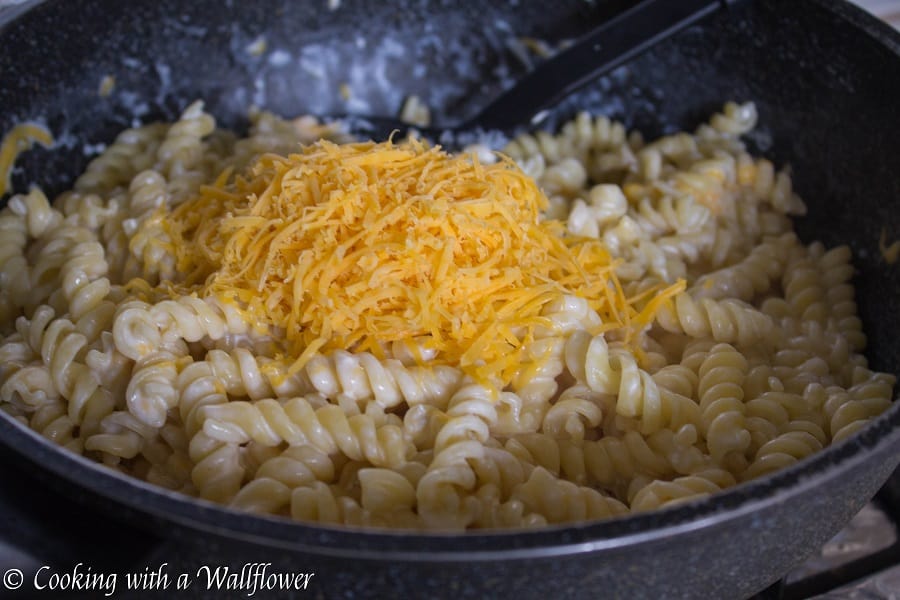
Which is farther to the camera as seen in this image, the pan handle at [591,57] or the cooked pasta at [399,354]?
the pan handle at [591,57]

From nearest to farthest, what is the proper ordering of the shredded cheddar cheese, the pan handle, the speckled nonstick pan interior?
the speckled nonstick pan interior < the shredded cheddar cheese < the pan handle

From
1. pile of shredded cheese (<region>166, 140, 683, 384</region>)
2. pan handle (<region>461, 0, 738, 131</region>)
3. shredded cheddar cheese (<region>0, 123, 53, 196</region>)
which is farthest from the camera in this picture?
pan handle (<region>461, 0, 738, 131</region>)

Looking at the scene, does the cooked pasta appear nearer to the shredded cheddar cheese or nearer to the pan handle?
the shredded cheddar cheese

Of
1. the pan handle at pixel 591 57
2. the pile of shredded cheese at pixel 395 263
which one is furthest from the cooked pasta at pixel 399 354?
the pan handle at pixel 591 57

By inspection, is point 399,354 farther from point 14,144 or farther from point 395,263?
point 14,144

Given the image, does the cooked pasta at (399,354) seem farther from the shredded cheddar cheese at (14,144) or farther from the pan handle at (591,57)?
the pan handle at (591,57)

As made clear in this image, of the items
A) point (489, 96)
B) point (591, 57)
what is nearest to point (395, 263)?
point (591, 57)

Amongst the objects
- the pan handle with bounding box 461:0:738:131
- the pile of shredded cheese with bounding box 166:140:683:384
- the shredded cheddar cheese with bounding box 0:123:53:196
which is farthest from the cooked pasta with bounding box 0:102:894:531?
the pan handle with bounding box 461:0:738:131

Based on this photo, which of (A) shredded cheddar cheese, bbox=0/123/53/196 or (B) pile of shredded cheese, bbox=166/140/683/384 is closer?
(B) pile of shredded cheese, bbox=166/140/683/384
